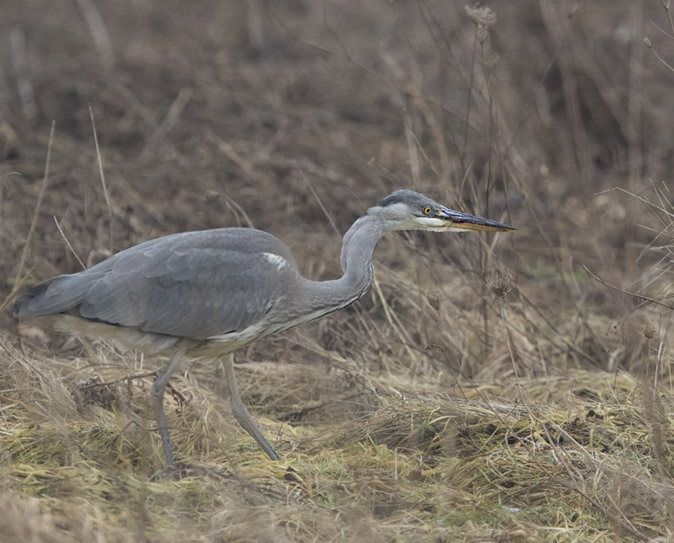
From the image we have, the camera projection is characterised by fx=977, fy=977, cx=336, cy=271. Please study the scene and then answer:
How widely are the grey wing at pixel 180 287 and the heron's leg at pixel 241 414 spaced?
346 mm

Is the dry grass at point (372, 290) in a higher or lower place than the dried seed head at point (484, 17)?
lower

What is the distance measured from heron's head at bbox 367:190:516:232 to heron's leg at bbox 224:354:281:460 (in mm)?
1140

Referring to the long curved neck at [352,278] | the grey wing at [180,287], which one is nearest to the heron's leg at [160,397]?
the grey wing at [180,287]

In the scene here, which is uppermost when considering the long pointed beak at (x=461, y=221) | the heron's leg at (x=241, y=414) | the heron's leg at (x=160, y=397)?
the long pointed beak at (x=461, y=221)

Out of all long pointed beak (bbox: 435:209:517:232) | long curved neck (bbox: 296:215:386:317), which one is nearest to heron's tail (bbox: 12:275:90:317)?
long curved neck (bbox: 296:215:386:317)

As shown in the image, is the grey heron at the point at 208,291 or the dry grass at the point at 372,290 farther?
the grey heron at the point at 208,291

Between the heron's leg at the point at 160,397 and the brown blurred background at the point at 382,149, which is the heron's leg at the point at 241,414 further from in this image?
the brown blurred background at the point at 382,149

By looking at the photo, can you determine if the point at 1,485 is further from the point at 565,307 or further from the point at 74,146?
the point at 74,146

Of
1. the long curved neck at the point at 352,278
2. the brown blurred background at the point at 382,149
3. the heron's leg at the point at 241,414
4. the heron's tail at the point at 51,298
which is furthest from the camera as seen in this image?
the brown blurred background at the point at 382,149

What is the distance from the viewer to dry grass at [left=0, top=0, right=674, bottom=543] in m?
4.13

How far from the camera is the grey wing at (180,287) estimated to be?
4777 millimetres

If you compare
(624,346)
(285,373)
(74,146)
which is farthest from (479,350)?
(74,146)

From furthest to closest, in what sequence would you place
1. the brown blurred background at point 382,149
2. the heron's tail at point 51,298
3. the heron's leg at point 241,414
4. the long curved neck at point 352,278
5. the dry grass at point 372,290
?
the brown blurred background at point 382,149 → the long curved neck at point 352,278 → the heron's leg at point 241,414 → the heron's tail at point 51,298 → the dry grass at point 372,290

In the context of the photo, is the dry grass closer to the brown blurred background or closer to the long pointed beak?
the brown blurred background
